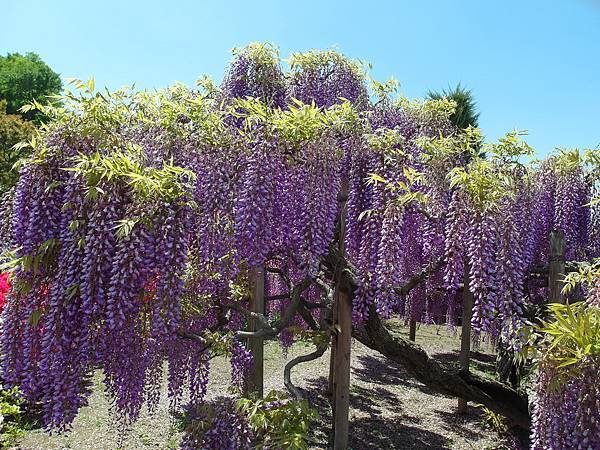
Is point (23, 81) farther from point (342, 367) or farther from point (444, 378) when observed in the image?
point (444, 378)

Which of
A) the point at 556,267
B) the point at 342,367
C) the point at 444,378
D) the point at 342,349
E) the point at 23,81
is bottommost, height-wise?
the point at 444,378

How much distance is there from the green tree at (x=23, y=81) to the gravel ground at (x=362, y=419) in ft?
73.2

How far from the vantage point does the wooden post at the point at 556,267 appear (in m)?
4.20

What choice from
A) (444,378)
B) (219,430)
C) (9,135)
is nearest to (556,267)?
(444,378)

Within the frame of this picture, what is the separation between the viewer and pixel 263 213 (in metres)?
3.56

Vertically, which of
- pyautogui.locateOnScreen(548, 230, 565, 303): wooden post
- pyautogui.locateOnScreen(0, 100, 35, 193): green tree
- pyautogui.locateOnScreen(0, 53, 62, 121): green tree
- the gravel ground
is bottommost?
the gravel ground

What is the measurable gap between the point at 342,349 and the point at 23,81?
27785mm

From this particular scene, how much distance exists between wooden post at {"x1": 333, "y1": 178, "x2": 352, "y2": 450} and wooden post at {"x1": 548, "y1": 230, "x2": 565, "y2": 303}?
1895 millimetres

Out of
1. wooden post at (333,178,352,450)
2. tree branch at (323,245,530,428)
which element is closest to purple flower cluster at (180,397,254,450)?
wooden post at (333,178,352,450)

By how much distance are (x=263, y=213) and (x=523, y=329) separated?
1969 mm

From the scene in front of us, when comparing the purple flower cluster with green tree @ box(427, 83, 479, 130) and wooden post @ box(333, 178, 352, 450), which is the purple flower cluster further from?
green tree @ box(427, 83, 479, 130)

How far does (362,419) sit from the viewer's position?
7.18m

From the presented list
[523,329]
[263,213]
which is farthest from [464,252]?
[263,213]

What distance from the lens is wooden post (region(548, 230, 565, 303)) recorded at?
420 centimetres
